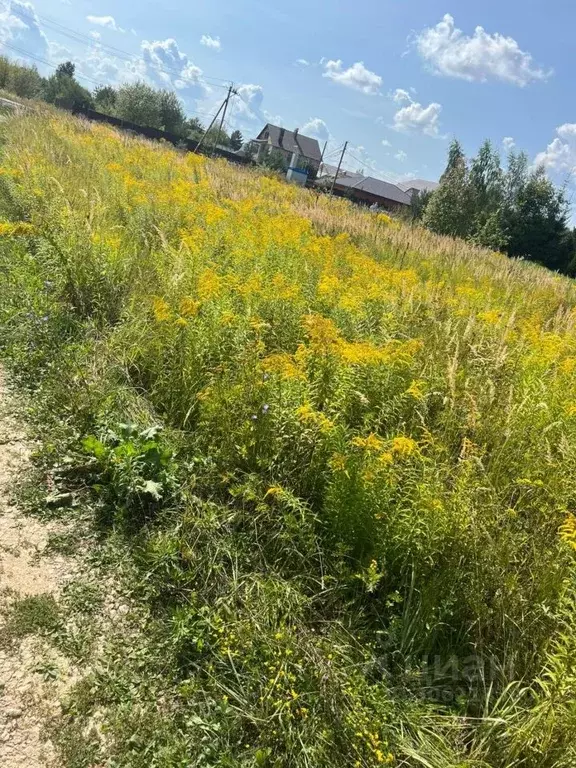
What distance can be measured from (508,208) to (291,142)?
147 ft

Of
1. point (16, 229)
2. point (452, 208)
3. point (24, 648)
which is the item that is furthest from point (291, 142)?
point (24, 648)

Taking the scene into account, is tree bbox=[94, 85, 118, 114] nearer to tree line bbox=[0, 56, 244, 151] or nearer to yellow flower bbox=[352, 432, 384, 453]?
tree line bbox=[0, 56, 244, 151]

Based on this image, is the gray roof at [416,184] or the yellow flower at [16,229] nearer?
the yellow flower at [16,229]

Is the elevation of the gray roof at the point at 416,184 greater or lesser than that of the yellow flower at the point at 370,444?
greater

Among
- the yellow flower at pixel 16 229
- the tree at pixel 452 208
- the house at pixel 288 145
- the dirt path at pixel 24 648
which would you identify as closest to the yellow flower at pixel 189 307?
the dirt path at pixel 24 648

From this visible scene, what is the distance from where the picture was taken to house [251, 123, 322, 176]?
72.7 meters

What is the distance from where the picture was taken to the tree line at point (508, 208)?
27.2 m

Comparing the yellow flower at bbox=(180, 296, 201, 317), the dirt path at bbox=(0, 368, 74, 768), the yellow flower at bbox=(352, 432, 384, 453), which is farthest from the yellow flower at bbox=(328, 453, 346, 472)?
the yellow flower at bbox=(180, 296, 201, 317)

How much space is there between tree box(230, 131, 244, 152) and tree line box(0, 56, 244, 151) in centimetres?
226

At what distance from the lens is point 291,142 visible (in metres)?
75.9

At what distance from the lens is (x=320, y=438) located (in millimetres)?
3115

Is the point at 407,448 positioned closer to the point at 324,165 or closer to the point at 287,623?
the point at 287,623

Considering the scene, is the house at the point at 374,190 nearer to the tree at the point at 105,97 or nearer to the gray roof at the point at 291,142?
the gray roof at the point at 291,142

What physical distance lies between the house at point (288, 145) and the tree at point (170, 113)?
13.0 m
